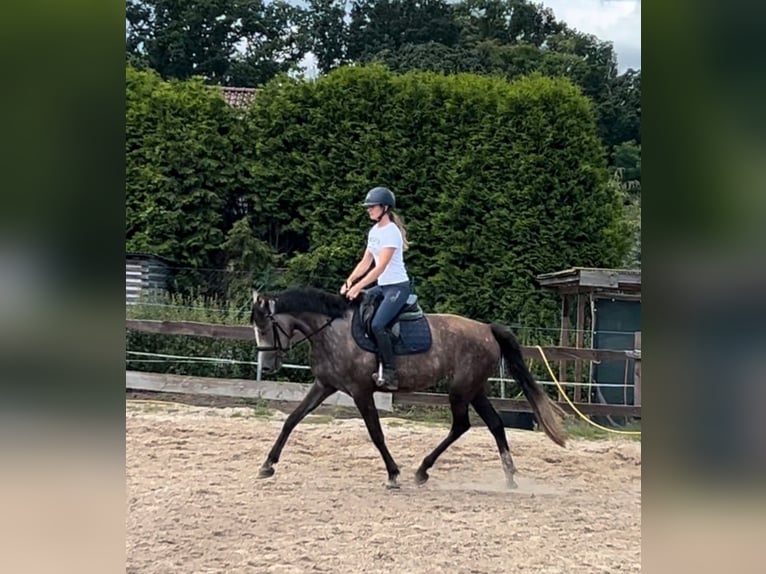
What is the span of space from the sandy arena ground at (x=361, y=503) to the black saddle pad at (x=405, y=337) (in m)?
0.87

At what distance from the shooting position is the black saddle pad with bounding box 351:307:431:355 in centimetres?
472

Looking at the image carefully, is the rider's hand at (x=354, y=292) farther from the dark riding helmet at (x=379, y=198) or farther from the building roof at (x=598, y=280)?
the building roof at (x=598, y=280)

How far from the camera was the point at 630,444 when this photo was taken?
610 centimetres

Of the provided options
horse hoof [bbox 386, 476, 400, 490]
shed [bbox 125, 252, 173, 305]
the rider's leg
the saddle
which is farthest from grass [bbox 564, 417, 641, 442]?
shed [bbox 125, 252, 173, 305]

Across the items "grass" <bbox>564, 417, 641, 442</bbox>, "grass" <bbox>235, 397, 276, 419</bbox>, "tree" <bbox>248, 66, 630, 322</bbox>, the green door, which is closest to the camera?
"grass" <bbox>564, 417, 641, 442</bbox>

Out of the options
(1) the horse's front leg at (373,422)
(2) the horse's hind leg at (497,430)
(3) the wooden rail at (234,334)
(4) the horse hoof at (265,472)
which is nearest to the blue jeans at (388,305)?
(1) the horse's front leg at (373,422)

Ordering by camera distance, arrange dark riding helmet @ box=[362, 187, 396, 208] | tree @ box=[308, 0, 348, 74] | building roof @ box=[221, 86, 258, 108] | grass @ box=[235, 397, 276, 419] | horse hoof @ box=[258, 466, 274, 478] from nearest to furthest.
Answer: dark riding helmet @ box=[362, 187, 396, 208], horse hoof @ box=[258, 466, 274, 478], grass @ box=[235, 397, 276, 419], building roof @ box=[221, 86, 258, 108], tree @ box=[308, 0, 348, 74]

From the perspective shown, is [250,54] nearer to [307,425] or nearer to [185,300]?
[185,300]

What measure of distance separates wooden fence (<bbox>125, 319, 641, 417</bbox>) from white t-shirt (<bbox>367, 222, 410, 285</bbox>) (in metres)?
2.16

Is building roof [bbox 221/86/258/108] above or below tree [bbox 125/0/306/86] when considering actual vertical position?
below

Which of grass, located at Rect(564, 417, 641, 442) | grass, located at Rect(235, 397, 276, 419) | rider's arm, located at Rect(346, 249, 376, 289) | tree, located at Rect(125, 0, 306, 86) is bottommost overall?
grass, located at Rect(564, 417, 641, 442)

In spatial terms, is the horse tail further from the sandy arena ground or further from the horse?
the sandy arena ground
